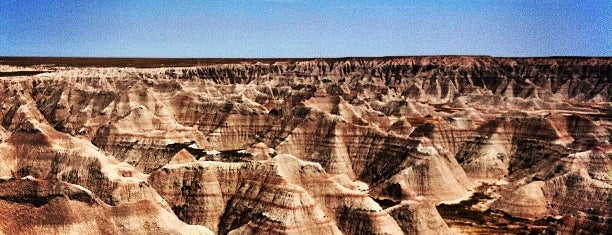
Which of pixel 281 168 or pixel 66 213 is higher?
pixel 281 168

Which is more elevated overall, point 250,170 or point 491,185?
point 250,170

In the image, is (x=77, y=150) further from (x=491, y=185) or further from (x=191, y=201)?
(x=491, y=185)

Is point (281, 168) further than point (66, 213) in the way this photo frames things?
Yes

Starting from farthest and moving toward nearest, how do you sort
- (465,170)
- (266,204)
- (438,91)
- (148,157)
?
(438,91) < (465,170) < (148,157) < (266,204)

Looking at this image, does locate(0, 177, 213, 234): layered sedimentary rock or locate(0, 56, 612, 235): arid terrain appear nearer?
locate(0, 177, 213, 234): layered sedimentary rock

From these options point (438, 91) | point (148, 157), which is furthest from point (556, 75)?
point (148, 157)

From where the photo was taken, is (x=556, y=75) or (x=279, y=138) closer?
(x=279, y=138)

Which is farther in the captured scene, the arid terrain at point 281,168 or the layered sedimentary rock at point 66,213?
the arid terrain at point 281,168

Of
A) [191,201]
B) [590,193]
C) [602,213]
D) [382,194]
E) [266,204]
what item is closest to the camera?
[266,204]
